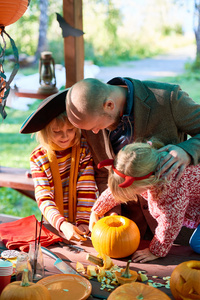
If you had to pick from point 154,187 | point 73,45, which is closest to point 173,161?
point 154,187

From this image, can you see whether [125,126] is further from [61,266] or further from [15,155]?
[15,155]

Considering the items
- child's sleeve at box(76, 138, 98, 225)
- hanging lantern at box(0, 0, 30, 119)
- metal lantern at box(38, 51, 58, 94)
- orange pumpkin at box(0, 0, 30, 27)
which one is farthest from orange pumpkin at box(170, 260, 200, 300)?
metal lantern at box(38, 51, 58, 94)

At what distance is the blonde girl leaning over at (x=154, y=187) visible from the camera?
1.69m

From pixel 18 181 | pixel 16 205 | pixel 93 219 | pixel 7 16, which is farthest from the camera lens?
pixel 16 205

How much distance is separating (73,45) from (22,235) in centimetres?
125

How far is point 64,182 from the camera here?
7.73 feet

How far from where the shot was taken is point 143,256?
73.9 inches

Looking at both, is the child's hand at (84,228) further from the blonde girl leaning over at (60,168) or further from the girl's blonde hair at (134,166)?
the girl's blonde hair at (134,166)

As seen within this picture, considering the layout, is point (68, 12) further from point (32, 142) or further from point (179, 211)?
point (32, 142)

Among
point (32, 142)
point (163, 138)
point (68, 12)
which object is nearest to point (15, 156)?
Result: point (32, 142)

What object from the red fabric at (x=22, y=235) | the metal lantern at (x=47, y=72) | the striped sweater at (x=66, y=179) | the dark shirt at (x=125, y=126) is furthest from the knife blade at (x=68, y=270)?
the metal lantern at (x=47, y=72)

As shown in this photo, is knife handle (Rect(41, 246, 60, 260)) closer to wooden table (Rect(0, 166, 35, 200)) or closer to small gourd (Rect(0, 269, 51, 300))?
small gourd (Rect(0, 269, 51, 300))

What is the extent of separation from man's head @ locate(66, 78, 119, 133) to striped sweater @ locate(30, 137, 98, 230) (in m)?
0.49

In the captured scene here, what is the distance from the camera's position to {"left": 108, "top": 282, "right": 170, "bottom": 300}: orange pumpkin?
1.43 meters
